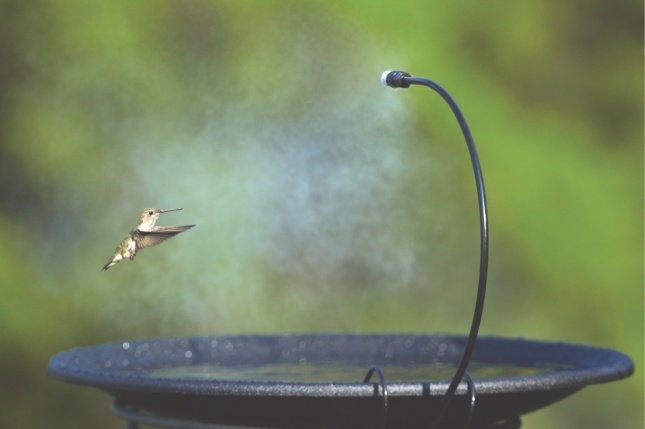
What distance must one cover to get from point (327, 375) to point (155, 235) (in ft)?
1.93

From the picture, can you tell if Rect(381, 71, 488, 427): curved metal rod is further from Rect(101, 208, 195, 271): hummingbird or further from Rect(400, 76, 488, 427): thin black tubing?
Rect(101, 208, 195, 271): hummingbird

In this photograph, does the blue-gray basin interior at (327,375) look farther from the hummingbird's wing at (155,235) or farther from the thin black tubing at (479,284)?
the hummingbird's wing at (155,235)

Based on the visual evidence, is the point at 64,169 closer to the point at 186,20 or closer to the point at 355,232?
the point at 186,20

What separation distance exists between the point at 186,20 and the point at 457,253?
1921 millimetres

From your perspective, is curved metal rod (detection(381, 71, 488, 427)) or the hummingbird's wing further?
the hummingbird's wing

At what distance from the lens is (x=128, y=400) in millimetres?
1827

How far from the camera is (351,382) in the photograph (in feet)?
5.21

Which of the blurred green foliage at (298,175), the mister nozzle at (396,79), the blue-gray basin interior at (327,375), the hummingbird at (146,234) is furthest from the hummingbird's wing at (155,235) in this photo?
the blurred green foliage at (298,175)

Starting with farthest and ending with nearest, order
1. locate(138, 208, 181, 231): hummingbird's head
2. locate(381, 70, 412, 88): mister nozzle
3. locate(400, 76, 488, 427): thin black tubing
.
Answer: locate(138, 208, 181, 231): hummingbird's head < locate(381, 70, 412, 88): mister nozzle < locate(400, 76, 488, 427): thin black tubing

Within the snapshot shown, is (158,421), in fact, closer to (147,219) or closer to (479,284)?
(147,219)

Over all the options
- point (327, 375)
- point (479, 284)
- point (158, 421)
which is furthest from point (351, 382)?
point (327, 375)

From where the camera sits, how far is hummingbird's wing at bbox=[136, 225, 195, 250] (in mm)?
1748

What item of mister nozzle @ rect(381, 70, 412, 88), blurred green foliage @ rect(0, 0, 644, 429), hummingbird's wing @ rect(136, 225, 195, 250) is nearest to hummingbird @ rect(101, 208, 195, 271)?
hummingbird's wing @ rect(136, 225, 195, 250)

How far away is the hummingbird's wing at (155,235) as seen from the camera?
1748mm
